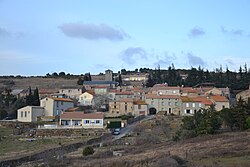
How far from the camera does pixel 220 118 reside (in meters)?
40.6

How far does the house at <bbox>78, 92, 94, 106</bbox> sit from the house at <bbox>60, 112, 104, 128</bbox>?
1886 cm

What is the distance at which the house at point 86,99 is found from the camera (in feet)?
250

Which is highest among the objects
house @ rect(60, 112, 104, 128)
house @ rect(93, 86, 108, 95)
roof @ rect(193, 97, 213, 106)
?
house @ rect(93, 86, 108, 95)

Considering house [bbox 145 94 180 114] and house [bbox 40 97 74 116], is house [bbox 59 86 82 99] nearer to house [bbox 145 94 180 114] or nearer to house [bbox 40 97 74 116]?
house [bbox 40 97 74 116]

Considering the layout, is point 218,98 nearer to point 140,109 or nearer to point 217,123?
point 140,109

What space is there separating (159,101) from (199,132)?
31.6 metres

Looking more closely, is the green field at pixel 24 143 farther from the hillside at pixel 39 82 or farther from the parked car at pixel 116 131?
the hillside at pixel 39 82

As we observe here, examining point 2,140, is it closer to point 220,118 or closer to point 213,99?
point 220,118

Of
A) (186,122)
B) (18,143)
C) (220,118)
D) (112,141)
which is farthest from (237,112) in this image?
(18,143)

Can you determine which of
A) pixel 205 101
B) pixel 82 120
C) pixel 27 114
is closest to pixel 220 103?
pixel 205 101

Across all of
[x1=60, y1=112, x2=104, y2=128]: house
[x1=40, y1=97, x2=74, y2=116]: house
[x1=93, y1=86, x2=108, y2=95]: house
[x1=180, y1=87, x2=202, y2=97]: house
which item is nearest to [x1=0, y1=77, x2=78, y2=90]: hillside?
[x1=93, y1=86, x2=108, y2=95]: house

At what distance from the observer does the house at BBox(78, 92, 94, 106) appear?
76.2 metres

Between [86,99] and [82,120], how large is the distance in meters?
20.9

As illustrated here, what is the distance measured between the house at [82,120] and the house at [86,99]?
1886cm
